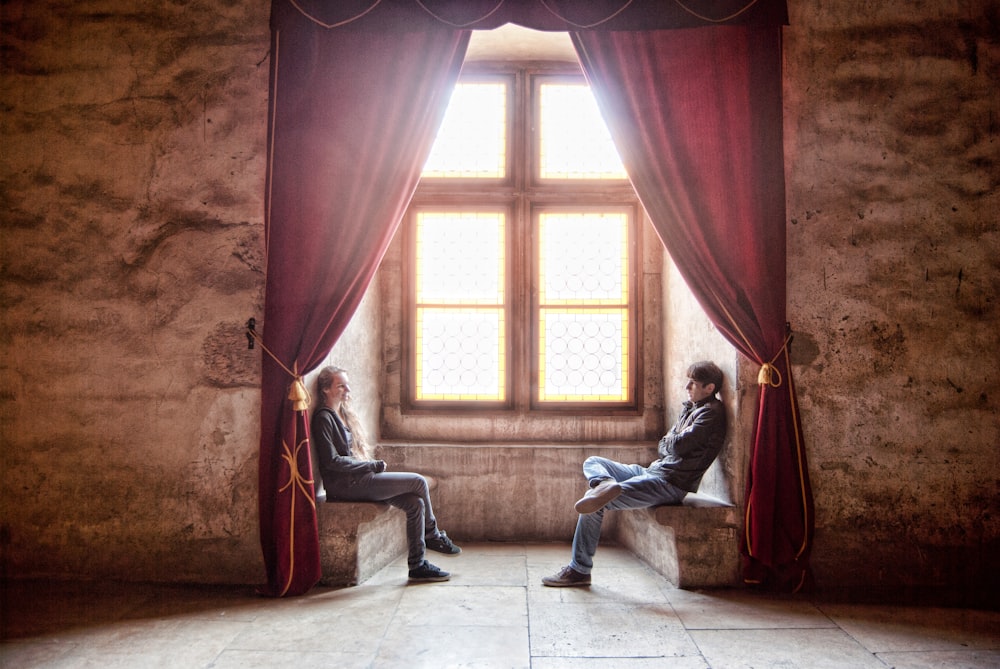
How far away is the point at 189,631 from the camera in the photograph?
2578mm

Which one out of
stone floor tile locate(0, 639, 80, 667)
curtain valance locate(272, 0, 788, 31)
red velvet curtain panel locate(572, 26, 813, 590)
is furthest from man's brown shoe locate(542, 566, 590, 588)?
curtain valance locate(272, 0, 788, 31)

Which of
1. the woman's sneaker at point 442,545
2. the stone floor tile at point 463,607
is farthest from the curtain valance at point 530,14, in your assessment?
the stone floor tile at point 463,607

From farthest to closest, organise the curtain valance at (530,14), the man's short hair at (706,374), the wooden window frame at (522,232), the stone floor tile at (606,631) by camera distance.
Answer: the wooden window frame at (522,232) → the man's short hair at (706,374) → the curtain valance at (530,14) → the stone floor tile at (606,631)

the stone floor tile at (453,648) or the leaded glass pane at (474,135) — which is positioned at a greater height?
the leaded glass pane at (474,135)

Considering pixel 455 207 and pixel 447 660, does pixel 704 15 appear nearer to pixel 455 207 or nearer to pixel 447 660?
pixel 455 207

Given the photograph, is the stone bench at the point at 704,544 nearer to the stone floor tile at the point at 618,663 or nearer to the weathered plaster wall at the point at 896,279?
the weathered plaster wall at the point at 896,279

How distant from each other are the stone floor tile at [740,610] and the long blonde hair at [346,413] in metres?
1.69

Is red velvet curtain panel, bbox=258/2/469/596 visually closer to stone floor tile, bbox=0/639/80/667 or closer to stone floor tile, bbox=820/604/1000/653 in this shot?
stone floor tile, bbox=0/639/80/667

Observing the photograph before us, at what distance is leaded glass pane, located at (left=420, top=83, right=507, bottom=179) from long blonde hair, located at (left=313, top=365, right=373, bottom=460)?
154 cm

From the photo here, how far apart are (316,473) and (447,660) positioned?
4.21 ft

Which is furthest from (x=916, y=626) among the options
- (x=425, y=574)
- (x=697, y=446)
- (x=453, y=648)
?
(x=425, y=574)

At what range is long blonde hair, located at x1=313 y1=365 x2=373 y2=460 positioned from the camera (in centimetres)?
327

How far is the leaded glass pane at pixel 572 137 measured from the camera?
13.5ft

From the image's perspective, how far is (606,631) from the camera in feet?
8.48
